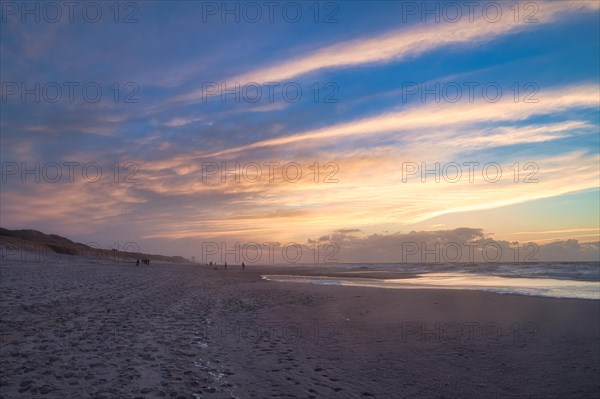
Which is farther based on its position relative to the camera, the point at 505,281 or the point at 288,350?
the point at 505,281

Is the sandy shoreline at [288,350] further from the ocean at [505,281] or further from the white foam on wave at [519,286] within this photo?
the ocean at [505,281]

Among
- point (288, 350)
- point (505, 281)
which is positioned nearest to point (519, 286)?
point (505, 281)

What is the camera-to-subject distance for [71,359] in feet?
30.2

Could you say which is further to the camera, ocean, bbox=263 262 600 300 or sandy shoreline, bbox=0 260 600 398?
ocean, bbox=263 262 600 300

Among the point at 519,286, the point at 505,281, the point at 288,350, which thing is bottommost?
the point at 505,281

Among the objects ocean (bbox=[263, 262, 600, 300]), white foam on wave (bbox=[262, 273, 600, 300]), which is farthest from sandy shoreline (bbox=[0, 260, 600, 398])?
ocean (bbox=[263, 262, 600, 300])

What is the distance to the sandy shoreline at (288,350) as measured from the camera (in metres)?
8.34

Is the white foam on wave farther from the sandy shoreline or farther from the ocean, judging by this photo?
the sandy shoreline

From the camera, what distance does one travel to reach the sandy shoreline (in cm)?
834

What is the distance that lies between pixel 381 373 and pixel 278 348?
3.35 metres

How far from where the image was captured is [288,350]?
11930 mm

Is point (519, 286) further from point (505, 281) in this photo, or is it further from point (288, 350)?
point (288, 350)

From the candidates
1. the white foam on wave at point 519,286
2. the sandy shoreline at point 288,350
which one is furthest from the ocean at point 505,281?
the sandy shoreline at point 288,350

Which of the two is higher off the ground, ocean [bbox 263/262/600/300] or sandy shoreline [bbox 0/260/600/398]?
sandy shoreline [bbox 0/260/600/398]
